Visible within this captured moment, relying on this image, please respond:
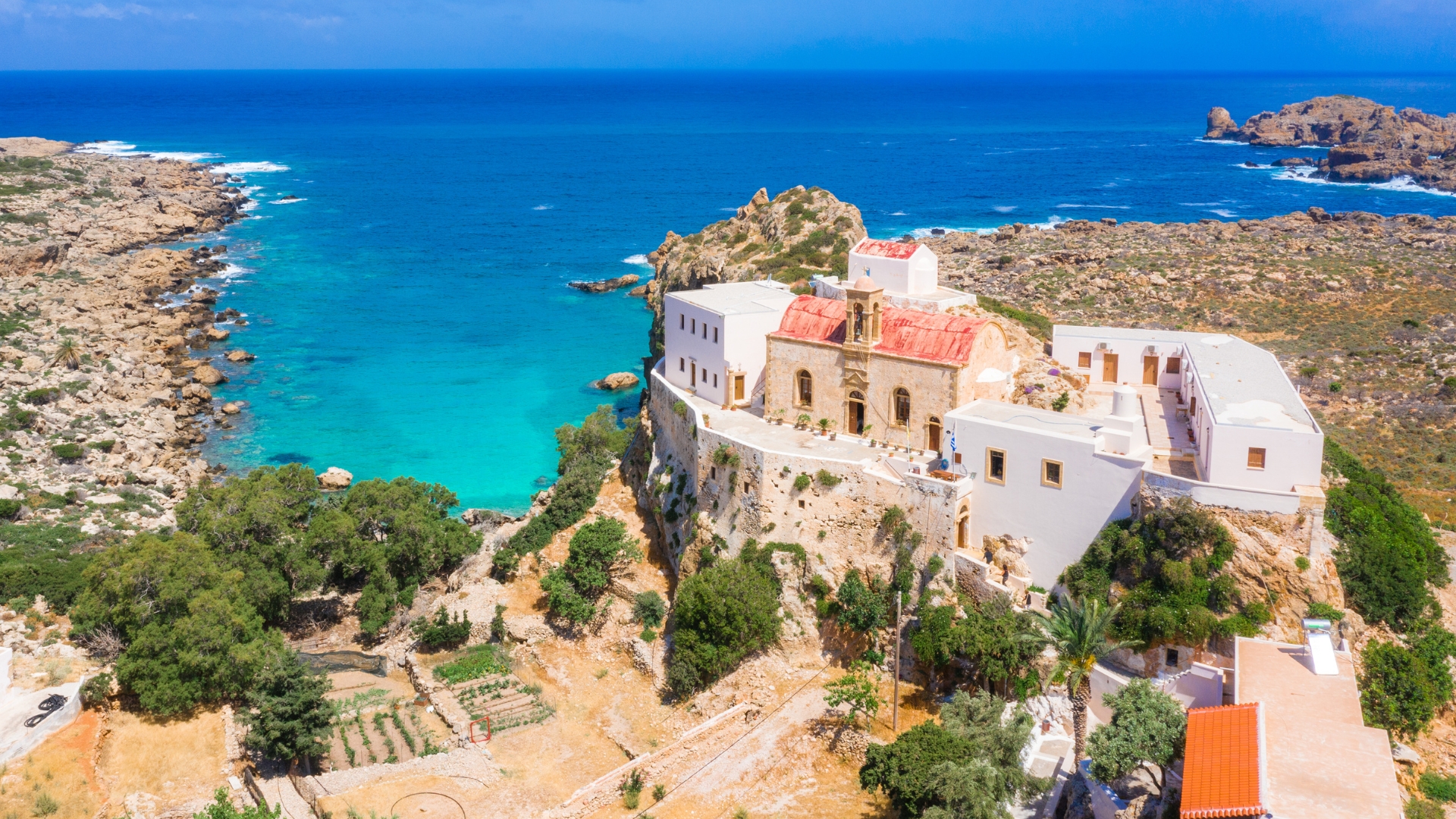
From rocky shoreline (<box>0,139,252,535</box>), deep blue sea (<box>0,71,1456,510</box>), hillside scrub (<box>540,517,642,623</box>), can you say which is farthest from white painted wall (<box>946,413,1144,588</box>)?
rocky shoreline (<box>0,139,252,535</box>)

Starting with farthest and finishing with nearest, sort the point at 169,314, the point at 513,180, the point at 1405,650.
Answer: the point at 513,180
the point at 169,314
the point at 1405,650

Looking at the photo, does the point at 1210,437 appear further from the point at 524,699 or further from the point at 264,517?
the point at 264,517

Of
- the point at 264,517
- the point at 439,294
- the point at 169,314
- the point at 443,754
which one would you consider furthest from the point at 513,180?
the point at 443,754

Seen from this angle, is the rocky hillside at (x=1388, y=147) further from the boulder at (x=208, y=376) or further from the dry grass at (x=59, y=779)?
the dry grass at (x=59, y=779)

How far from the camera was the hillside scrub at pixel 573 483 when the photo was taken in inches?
1793

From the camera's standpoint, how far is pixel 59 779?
31.1m

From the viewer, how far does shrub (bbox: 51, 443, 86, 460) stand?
182ft

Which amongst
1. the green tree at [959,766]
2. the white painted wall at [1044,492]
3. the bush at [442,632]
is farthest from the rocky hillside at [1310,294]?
the bush at [442,632]

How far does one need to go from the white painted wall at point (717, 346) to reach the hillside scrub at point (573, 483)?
6071 mm

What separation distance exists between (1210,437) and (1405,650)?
25.2 ft

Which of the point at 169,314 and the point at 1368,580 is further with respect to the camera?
the point at 169,314

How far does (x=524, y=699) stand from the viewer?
38312 millimetres

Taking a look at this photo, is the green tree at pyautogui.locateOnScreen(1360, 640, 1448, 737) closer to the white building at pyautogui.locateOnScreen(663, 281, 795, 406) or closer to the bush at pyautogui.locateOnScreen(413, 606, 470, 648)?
the white building at pyautogui.locateOnScreen(663, 281, 795, 406)

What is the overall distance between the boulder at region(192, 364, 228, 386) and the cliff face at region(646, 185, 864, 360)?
2807 centimetres
